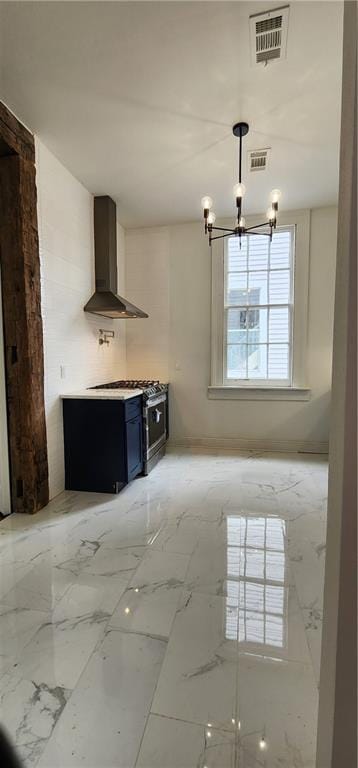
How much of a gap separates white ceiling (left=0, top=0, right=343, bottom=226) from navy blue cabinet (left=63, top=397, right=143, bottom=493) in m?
2.18

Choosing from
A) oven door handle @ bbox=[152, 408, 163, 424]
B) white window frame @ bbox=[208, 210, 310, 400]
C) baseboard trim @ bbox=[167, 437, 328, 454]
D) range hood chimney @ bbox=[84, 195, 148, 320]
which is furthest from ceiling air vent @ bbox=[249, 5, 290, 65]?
baseboard trim @ bbox=[167, 437, 328, 454]

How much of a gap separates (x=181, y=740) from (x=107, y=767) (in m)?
0.24

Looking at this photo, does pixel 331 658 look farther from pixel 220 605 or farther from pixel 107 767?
pixel 220 605

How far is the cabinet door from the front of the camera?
123 inches

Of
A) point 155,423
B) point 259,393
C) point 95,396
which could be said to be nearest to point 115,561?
point 95,396

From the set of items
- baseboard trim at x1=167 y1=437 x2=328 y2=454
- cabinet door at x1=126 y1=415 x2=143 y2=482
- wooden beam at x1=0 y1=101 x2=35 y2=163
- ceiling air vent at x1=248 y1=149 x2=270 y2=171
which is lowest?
baseboard trim at x1=167 y1=437 x2=328 y2=454

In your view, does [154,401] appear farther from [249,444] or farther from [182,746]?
[182,746]

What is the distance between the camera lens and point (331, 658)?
2.32 ft

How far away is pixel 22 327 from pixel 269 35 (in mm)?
2380

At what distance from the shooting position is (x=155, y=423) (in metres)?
3.91

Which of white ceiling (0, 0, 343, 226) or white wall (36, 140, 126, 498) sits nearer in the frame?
white ceiling (0, 0, 343, 226)

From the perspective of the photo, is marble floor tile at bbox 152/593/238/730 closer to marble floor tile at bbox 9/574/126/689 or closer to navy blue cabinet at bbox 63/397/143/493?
marble floor tile at bbox 9/574/126/689

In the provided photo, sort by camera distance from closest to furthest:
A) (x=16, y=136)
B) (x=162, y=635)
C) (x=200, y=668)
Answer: (x=200, y=668) → (x=162, y=635) → (x=16, y=136)

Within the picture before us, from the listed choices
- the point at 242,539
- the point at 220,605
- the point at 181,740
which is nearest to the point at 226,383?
the point at 242,539
